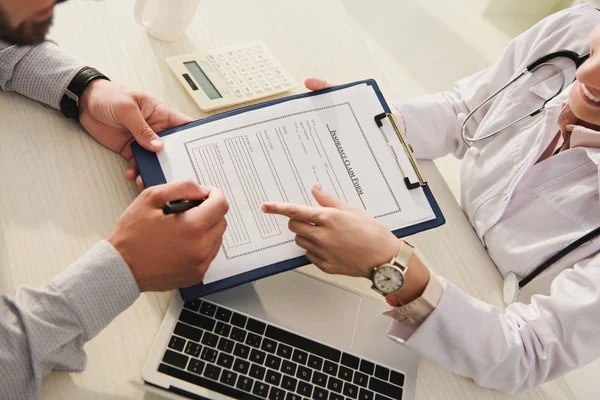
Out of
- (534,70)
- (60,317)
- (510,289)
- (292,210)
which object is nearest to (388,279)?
(292,210)

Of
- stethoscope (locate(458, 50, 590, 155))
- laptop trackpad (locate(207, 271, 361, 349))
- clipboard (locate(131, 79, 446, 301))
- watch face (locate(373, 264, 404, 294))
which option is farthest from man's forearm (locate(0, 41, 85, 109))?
stethoscope (locate(458, 50, 590, 155))

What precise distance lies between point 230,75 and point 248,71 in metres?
0.04

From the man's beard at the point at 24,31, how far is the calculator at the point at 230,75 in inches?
16.9

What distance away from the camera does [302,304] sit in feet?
2.28

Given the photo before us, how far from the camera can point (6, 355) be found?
1.75 ft

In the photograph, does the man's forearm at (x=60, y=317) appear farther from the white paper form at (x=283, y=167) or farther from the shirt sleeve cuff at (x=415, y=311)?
the shirt sleeve cuff at (x=415, y=311)

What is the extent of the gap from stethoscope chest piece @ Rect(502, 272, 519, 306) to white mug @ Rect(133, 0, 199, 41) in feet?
2.53

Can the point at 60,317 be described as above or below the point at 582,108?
below

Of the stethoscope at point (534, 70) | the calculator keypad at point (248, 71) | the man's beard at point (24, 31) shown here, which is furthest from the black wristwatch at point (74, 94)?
the stethoscope at point (534, 70)

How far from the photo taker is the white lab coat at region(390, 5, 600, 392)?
69cm

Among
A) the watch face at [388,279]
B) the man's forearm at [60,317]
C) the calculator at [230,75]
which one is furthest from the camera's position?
the calculator at [230,75]

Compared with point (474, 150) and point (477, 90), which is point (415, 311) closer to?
point (474, 150)

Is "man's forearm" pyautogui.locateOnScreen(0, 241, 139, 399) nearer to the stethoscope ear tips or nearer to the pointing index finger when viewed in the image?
the pointing index finger

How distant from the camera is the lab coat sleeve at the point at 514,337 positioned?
2.23ft
